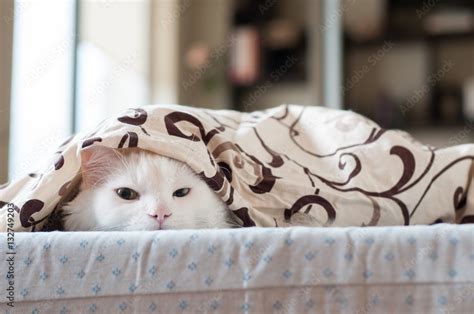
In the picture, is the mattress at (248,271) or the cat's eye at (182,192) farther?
the cat's eye at (182,192)

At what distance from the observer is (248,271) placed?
64cm

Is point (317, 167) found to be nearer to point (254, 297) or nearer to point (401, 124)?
point (254, 297)

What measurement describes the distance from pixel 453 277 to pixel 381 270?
0.08 m

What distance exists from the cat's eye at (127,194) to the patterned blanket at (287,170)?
0.07 metres

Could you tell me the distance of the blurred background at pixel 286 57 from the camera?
10.6 feet

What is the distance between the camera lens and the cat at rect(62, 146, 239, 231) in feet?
2.85

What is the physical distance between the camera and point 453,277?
2.02ft

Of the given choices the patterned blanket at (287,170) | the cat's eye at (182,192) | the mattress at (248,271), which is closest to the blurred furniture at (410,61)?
the patterned blanket at (287,170)

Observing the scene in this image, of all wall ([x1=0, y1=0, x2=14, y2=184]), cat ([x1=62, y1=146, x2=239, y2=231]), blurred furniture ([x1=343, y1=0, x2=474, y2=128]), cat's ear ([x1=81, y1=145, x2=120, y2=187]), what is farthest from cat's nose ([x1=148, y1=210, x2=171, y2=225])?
blurred furniture ([x1=343, y1=0, x2=474, y2=128])

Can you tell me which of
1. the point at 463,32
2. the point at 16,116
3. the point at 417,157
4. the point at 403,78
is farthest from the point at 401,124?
the point at 417,157

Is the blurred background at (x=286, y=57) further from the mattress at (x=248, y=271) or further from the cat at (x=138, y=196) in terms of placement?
the mattress at (x=248, y=271)

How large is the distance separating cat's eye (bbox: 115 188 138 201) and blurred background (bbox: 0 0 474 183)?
199 centimetres

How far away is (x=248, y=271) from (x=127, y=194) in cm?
33

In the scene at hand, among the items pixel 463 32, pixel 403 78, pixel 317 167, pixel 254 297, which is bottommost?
pixel 254 297
